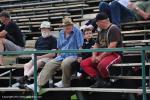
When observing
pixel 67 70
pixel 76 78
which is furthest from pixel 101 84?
pixel 76 78

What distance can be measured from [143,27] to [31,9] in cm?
522

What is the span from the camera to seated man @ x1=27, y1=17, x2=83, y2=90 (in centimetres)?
788

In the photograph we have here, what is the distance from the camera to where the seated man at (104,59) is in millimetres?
7449

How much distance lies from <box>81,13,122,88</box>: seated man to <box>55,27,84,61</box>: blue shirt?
548mm

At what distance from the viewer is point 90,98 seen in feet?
26.6

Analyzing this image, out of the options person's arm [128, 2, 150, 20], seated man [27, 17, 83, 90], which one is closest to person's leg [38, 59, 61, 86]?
seated man [27, 17, 83, 90]

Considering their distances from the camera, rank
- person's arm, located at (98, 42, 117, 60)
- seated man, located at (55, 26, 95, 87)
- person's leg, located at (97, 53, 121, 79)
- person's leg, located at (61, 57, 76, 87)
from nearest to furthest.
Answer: person's leg, located at (97, 53, 121, 79) → person's arm, located at (98, 42, 117, 60) → person's leg, located at (61, 57, 76, 87) → seated man, located at (55, 26, 95, 87)

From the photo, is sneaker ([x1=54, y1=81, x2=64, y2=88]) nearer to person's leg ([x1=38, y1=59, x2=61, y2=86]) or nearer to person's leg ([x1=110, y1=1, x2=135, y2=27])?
person's leg ([x1=38, y1=59, x2=61, y2=86])

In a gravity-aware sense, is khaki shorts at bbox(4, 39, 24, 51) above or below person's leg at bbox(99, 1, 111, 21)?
below

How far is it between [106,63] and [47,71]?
1161 millimetres

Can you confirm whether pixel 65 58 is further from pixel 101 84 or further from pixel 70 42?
pixel 101 84

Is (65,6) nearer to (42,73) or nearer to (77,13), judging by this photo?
(77,13)

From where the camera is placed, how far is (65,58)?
8039 millimetres

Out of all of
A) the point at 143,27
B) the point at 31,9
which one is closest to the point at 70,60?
the point at 143,27
